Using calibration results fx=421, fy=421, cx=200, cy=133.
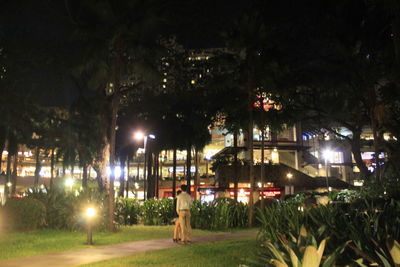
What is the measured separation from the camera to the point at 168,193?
41.5m

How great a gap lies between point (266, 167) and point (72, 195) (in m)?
17.2

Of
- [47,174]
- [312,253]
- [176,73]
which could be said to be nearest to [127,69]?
[176,73]

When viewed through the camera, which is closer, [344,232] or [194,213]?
[344,232]

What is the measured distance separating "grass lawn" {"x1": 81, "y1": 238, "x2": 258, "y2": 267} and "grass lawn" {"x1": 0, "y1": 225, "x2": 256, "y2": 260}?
2600mm

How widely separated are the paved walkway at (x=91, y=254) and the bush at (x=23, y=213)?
5.38 meters

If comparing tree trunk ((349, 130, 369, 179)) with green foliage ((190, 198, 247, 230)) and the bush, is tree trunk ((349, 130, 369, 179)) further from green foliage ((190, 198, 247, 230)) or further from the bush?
the bush

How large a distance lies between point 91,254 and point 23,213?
6.59 m

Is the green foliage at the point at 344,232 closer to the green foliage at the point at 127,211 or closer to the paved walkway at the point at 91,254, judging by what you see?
the paved walkway at the point at 91,254

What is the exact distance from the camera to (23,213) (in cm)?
1602

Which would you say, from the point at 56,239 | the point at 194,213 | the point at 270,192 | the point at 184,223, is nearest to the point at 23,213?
the point at 56,239

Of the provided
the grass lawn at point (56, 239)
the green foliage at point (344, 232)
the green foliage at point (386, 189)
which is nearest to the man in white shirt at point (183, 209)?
the grass lawn at point (56, 239)

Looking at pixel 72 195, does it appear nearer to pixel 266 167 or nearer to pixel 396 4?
pixel 396 4

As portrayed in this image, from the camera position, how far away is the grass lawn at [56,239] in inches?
447

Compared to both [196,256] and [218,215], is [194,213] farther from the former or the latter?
[196,256]
